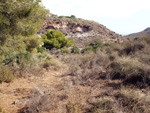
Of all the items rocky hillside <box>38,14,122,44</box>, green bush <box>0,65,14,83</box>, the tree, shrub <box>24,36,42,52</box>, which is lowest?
green bush <box>0,65,14,83</box>

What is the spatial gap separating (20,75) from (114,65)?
4.71 meters

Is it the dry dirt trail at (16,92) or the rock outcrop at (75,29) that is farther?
the rock outcrop at (75,29)

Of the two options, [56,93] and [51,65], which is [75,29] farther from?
[56,93]

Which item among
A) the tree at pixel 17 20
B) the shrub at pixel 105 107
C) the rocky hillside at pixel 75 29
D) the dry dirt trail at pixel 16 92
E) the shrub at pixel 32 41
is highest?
the rocky hillside at pixel 75 29

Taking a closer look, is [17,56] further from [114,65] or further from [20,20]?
[114,65]

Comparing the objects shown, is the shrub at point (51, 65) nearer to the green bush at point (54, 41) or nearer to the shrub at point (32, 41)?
the shrub at point (32, 41)

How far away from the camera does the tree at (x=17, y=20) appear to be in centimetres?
388

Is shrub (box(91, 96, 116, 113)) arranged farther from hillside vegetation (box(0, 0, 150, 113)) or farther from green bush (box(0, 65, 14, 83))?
green bush (box(0, 65, 14, 83))

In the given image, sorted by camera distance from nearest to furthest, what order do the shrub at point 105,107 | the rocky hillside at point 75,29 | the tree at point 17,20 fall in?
the shrub at point 105,107
the tree at point 17,20
the rocky hillside at point 75,29

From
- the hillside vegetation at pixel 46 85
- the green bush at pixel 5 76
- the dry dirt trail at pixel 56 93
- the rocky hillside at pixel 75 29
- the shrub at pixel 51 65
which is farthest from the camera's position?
the rocky hillside at pixel 75 29

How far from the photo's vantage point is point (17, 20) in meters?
4.20

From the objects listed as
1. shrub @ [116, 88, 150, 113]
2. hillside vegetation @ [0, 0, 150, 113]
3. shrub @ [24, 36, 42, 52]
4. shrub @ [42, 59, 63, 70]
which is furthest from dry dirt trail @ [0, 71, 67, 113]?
shrub @ [116, 88, 150, 113]

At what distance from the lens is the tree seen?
3.88m

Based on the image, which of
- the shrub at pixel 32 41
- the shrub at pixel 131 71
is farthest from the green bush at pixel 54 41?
the shrub at pixel 131 71
